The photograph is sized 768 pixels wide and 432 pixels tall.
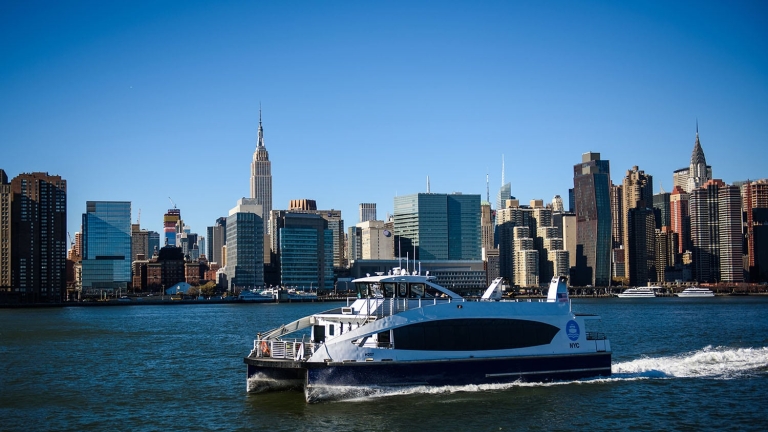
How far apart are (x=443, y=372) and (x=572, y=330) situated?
20.3ft

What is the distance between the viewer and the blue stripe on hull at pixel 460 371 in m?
29.4

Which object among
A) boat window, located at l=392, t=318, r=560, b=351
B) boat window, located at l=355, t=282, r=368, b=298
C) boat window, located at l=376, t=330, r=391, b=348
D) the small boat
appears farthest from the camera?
the small boat

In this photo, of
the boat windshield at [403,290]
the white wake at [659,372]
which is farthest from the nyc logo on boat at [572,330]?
the boat windshield at [403,290]

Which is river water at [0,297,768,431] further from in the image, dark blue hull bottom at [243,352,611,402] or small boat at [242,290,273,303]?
small boat at [242,290,273,303]

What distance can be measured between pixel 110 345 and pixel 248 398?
1180 inches

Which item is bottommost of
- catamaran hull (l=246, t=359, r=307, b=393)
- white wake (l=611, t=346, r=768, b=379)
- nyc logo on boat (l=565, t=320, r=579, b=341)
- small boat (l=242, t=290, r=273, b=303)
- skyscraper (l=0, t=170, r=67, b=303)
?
small boat (l=242, t=290, r=273, b=303)

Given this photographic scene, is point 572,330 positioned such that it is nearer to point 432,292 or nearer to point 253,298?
point 432,292

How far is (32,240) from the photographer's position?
181875mm

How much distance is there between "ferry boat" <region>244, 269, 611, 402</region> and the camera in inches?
1163

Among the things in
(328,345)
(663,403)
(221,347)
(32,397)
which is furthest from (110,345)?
(663,403)

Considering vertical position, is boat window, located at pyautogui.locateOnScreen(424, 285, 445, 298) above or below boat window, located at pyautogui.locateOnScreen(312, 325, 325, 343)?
above

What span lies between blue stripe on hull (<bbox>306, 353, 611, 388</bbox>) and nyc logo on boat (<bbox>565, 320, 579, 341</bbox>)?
775 mm

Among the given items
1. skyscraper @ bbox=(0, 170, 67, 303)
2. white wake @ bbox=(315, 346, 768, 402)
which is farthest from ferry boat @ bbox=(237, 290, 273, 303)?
white wake @ bbox=(315, 346, 768, 402)

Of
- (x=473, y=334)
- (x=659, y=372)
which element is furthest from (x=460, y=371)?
(x=659, y=372)
